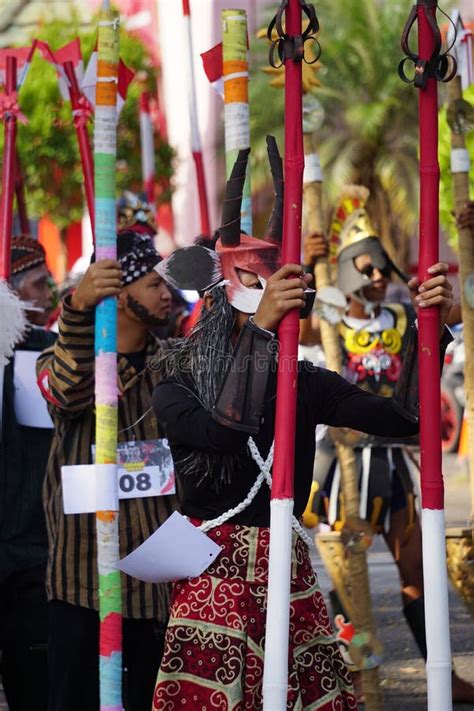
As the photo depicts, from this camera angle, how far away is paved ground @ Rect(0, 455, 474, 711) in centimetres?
580

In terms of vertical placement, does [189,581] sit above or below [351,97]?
below

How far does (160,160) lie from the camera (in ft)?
70.3

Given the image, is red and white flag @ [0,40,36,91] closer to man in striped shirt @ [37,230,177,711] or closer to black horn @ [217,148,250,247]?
man in striped shirt @ [37,230,177,711]

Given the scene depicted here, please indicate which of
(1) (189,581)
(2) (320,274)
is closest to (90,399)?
Result: (1) (189,581)

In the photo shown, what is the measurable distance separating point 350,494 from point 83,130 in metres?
1.81

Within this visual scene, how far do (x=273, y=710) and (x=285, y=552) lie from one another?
1.03 ft

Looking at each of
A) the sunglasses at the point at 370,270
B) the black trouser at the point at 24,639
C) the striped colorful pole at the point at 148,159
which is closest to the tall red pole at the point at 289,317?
the black trouser at the point at 24,639

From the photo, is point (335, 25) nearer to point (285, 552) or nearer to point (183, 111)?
point (183, 111)

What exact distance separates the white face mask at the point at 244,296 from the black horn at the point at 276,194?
0.35 ft

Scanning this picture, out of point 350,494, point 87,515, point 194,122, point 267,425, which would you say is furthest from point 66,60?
point 267,425

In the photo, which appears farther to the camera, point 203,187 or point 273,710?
→ point 203,187

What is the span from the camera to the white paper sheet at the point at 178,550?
10.7ft

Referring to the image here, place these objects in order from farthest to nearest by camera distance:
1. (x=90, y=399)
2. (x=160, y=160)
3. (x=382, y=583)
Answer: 1. (x=160, y=160)
2. (x=382, y=583)
3. (x=90, y=399)

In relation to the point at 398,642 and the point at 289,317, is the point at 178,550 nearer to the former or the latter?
the point at 289,317
